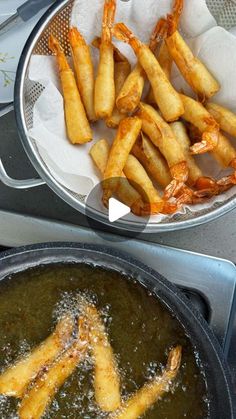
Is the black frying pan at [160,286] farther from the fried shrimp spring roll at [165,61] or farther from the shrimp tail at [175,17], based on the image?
the shrimp tail at [175,17]

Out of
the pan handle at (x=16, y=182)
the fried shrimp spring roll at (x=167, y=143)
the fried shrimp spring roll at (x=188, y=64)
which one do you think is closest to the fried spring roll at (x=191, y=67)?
the fried shrimp spring roll at (x=188, y=64)

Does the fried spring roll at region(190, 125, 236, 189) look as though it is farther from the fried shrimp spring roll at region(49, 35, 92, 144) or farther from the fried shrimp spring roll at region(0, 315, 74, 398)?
the fried shrimp spring roll at region(0, 315, 74, 398)

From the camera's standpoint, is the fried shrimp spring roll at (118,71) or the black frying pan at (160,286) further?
the fried shrimp spring roll at (118,71)

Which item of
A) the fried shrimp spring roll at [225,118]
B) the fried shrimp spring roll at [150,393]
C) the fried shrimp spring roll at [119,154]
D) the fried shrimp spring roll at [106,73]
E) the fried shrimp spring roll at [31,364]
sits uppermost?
the fried shrimp spring roll at [106,73]

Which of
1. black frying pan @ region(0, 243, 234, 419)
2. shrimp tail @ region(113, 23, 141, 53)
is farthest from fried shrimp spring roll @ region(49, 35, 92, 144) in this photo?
black frying pan @ region(0, 243, 234, 419)

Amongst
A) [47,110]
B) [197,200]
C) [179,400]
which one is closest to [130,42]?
[47,110]

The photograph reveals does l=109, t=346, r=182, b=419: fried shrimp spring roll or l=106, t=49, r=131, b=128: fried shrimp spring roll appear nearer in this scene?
l=109, t=346, r=182, b=419: fried shrimp spring roll

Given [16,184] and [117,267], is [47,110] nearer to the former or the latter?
[16,184]
